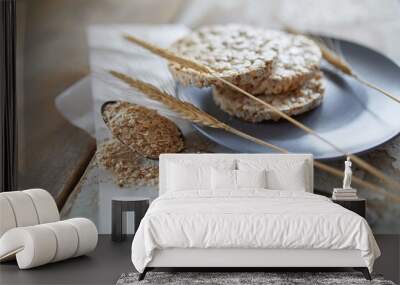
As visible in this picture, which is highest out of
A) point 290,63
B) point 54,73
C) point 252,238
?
point 290,63

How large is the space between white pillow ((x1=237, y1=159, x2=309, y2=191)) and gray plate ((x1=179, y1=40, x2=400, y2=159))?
377 mm

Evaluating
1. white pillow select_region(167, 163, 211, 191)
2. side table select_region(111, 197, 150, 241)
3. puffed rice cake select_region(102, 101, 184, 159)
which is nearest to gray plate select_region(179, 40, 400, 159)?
puffed rice cake select_region(102, 101, 184, 159)

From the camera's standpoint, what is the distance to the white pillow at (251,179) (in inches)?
242

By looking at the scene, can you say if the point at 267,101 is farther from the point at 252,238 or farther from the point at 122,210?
the point at 252,238

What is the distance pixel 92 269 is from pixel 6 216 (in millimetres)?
768

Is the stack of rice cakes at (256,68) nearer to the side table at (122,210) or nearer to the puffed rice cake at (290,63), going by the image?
the puffed rice cake at (290,63)

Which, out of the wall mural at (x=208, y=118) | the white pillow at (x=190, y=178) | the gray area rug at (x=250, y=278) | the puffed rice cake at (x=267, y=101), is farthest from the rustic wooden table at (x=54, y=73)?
the gray area rug at (x=250, y=278)

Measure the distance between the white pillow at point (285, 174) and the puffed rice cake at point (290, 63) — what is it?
73 cm

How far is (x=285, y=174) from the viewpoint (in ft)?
20.6

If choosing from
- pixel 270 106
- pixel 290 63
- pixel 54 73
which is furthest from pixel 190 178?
pixel 54 73

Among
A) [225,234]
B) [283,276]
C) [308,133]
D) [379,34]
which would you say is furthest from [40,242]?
[379,34]

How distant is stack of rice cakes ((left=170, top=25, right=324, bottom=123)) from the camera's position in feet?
21.9

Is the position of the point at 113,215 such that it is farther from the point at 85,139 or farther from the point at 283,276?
the point at 283,276

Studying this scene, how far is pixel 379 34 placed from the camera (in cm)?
695
